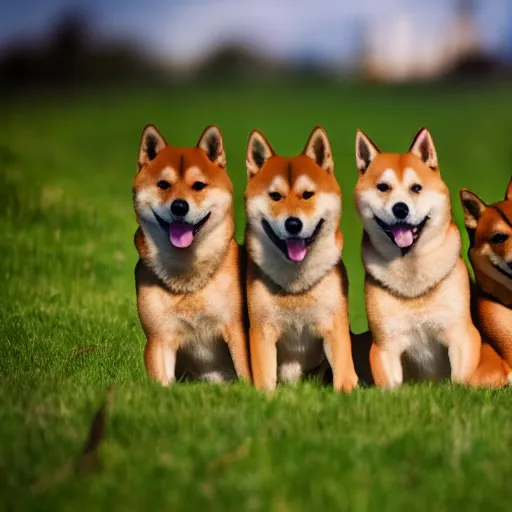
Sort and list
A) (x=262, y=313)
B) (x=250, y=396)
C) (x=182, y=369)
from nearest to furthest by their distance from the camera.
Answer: (x=250, y=396) → (x=262, y=313) → (x=182, y=369)

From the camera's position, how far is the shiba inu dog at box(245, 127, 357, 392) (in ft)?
17.2

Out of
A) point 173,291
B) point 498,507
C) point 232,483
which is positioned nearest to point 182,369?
point 173,291

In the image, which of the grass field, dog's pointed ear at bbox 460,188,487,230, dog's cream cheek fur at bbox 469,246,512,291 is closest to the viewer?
the grass field

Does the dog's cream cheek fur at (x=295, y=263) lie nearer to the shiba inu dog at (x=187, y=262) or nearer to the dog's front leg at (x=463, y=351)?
the shiba inu dog at (x=187, y=262)

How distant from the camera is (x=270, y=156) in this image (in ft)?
17.9

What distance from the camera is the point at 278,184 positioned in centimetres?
525

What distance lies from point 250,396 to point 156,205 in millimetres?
1288

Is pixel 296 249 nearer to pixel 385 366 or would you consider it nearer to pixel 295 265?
pixel 295 265

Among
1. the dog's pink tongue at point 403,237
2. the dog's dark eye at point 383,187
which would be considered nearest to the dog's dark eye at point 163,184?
the dog's dark eye at point 383,187

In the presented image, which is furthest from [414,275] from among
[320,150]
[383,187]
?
[320,150]

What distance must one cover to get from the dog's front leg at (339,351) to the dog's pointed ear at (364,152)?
981 millimetres

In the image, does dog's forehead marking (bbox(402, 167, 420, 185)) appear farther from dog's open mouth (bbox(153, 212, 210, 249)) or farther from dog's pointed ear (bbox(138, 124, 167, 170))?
dog's pointed ear (bbox(138, 124, 167, 170))

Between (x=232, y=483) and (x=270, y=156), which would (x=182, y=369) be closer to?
(x=270, y=156)

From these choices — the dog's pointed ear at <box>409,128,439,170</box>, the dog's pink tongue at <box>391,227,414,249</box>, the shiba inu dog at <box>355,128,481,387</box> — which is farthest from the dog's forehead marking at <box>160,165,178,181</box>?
the dog's pointed ear at <box>409,128,439,170</box>
